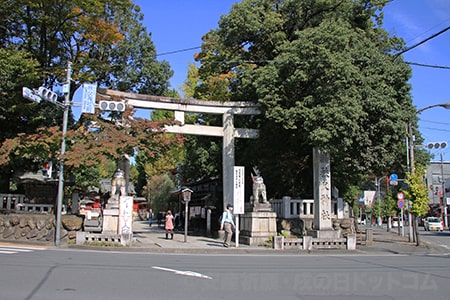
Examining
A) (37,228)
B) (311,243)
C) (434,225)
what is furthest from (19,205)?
(434,225)

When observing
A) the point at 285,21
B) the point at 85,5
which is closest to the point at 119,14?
the point at 85,5

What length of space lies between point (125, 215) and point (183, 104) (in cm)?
746

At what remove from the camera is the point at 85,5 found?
19.8m

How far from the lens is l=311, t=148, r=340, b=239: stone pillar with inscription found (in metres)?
19.0

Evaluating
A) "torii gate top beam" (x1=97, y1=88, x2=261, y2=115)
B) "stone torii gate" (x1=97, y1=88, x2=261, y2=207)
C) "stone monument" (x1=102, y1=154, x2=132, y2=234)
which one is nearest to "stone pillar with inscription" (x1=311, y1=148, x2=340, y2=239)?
"stone torii gate" (x1=97, y1=88, x2=261, y2=207)

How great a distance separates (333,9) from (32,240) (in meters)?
19.4

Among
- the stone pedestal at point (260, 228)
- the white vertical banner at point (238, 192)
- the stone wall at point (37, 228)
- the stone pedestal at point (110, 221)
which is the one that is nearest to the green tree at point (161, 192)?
the stone pedestal at point (260, 228)

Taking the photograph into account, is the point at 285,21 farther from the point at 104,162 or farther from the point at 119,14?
the point at 104,162

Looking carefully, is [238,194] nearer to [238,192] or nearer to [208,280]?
[238,192]

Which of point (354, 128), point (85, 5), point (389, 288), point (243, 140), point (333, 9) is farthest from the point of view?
point (243, 140)

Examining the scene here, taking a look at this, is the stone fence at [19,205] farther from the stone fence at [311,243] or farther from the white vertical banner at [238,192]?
the stone fence at [311,243]

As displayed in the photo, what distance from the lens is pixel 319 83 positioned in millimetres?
18188

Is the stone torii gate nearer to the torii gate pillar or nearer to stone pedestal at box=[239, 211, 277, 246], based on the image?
the torii gate pillar

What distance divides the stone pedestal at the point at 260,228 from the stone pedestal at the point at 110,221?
245 inches
